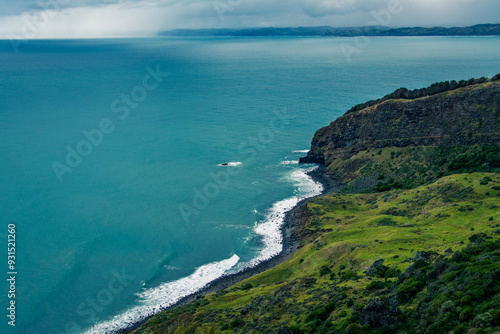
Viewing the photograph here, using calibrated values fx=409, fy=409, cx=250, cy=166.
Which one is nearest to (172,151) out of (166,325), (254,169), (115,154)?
(115,154)

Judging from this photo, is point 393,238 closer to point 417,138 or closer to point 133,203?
point 417,138

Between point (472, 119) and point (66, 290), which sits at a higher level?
point (472, 119)

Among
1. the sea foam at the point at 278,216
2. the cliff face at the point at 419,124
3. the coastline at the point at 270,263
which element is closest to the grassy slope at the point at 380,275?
the coastline at the point at 270,263

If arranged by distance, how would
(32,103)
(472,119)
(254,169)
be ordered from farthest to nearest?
(32,103), (254,169), (472,119)

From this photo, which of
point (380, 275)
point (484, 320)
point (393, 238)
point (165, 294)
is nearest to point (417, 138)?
point (393, 238)

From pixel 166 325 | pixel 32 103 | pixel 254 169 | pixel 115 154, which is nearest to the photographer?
pixel 166 325

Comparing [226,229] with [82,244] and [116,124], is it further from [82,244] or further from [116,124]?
[116,124]

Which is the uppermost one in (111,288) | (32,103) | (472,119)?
(32,103)
